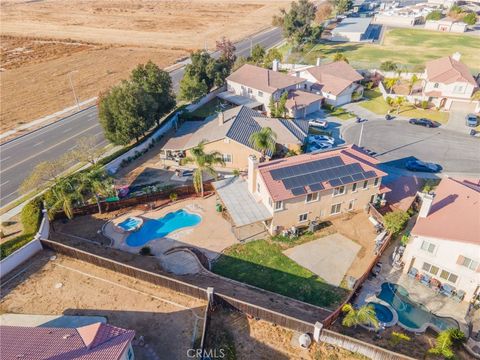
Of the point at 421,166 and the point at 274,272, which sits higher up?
the point at 421,166

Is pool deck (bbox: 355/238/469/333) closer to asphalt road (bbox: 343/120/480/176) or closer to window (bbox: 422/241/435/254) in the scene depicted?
window (bbox: 422/241/435/254)

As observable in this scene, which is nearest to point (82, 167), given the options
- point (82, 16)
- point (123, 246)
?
point (123, 246)

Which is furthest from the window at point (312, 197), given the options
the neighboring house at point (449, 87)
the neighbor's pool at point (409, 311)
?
the neighboring house at point (449, 87)

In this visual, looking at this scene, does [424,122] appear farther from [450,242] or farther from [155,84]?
[155,84]

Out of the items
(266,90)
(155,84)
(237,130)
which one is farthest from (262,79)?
(237,130)

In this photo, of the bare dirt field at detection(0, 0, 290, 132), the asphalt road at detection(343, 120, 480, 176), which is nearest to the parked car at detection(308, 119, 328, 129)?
the asphalt road at detection(343, 120, 480, 176)

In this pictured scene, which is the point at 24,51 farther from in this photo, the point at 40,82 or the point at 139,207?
the point at 139,207

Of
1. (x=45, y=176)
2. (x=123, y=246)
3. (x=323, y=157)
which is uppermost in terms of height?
(x=323, y=157)
